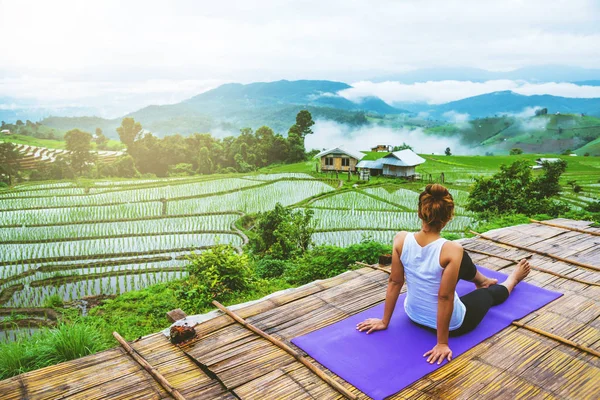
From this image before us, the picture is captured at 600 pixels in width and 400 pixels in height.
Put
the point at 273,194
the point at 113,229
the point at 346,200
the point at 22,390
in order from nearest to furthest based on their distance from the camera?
the point at 22,390, the point at 113,229, the point at 346,200, the point at 273,194

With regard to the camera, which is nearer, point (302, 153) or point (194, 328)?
point (194, 328)

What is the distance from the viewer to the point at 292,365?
225 cm

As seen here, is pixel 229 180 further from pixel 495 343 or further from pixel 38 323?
pixel 495 343

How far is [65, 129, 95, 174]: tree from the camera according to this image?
12.9 m

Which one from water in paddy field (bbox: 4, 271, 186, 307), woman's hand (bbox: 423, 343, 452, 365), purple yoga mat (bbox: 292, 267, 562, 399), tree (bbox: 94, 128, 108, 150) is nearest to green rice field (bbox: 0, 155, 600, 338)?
water in paddy field (bbox: 4, 271, 186, 307)

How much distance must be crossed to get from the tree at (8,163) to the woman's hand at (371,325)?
449 inches

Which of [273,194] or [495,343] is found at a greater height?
[495,343]

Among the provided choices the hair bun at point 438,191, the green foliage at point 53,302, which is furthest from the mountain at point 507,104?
the hair bun at point 438,191

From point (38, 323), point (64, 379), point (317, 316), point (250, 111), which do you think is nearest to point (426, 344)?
point (317, 316)

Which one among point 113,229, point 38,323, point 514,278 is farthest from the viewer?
point 113,229

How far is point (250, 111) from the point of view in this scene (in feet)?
160

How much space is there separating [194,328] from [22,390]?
0.94 m

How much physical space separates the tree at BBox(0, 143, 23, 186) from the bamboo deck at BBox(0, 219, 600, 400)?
10631 millimetres

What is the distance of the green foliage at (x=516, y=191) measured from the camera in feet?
24.6
